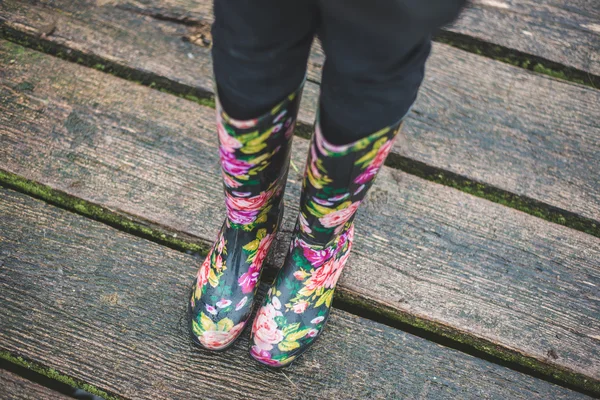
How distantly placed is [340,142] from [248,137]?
115mm

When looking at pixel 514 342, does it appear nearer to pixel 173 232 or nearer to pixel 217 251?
pixel 217 251

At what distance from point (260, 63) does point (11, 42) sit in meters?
0.80

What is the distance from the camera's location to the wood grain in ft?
2.96

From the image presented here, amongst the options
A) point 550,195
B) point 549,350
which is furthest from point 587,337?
point 550,195

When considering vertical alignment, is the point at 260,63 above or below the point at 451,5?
below

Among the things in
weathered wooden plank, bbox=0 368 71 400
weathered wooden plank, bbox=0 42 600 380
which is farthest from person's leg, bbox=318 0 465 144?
weathered wooden plank, bbox=0 368 71 400

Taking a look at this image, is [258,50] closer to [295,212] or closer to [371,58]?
[371,58]

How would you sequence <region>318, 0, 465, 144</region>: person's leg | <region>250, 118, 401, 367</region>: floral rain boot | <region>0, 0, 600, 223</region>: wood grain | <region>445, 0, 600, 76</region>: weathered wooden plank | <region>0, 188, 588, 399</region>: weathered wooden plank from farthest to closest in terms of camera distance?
1. <region>445, 0, 600, 76</region>: weathered wooden plank
2. <region>0, 0, 600, 223</region>: wood grain
3. <region>0, 188, 588, 399</region>: weathered wooden plank
4. <region>250, 118, 401, 367</region>: floral rain boot
5. <region>318, 0, 465, 144</region>: person's leg

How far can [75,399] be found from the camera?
677 millimetres

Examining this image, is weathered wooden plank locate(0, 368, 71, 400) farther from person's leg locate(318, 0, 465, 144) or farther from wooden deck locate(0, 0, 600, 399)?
person's leg locate(318, 0, 465, 144)

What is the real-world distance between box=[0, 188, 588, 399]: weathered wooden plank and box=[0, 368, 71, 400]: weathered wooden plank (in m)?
0.04

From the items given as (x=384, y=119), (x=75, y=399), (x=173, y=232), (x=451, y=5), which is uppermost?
(x=451, y=5)

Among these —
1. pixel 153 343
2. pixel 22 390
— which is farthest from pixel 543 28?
pixel 22 390

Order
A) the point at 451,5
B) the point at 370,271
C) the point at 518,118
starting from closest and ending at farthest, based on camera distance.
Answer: the point at 451,5 → the point at 370,271 → the point at 518,118
